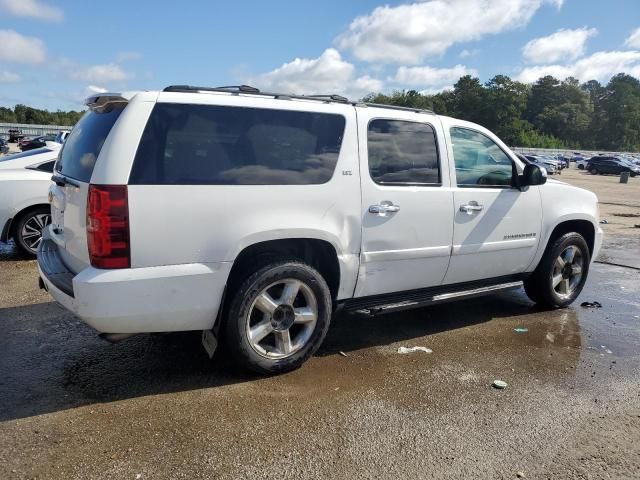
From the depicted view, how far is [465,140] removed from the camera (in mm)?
4719

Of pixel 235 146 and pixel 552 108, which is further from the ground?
pixel 552 108

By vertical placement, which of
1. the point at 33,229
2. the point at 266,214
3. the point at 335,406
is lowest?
the point at 335,406

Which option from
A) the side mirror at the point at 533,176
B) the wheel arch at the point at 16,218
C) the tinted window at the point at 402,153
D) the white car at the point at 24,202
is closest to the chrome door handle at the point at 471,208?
the tinted window at the point at 402,153

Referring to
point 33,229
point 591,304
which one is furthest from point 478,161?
point 33,229

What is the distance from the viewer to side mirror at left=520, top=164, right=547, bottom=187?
192 inches

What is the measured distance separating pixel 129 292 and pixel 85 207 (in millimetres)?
596

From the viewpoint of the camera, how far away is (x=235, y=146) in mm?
3432

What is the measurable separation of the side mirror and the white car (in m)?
5.97

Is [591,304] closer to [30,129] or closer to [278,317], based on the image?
[278,317]

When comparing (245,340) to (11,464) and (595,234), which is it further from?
(595,234)

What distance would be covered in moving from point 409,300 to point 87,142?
2746 mm

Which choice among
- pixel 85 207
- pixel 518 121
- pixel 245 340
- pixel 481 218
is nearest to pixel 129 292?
pixel 85 207

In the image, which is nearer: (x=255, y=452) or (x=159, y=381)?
(x=255, y=452)

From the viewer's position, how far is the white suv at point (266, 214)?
313 centimetres
